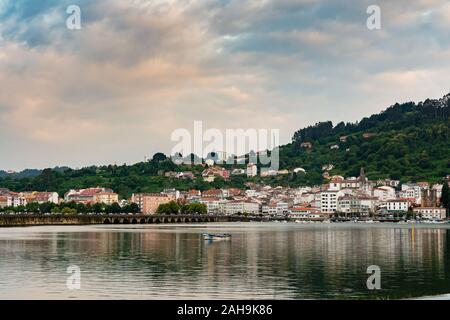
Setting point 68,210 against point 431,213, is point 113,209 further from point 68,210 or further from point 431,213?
point 431,213

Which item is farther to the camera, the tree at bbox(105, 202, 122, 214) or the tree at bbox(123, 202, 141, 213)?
the tree at bbox(123, 202, 141, 213)

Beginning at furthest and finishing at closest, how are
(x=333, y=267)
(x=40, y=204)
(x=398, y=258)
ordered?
(x=40, y=204), (x=398, y=258), (x=333, y=267)

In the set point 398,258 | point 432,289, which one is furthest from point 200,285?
point 398,258

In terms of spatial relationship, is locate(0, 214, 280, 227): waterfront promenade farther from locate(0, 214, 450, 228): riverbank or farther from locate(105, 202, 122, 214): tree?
locate(105, 202, 122, 214): tree

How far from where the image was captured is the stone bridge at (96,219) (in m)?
134

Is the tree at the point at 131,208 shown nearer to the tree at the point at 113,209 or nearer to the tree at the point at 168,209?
the tree at the point at 113,209

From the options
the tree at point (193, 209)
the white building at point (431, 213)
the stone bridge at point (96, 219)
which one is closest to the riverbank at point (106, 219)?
the stone bridge at point (96, 219)

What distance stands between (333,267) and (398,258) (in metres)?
9.36

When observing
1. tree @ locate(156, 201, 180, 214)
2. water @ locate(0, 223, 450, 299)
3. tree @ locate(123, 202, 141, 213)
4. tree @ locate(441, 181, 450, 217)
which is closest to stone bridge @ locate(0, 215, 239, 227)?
tree @ locate(156, 201, 180, 214)

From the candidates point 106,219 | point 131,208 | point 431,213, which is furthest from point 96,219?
point 431,213

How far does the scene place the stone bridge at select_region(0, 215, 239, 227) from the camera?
134500mm
